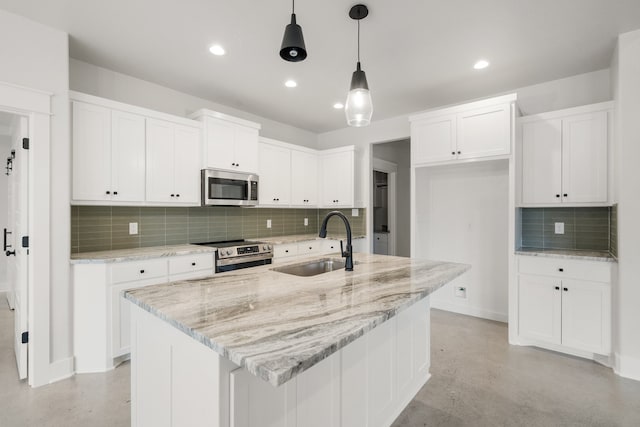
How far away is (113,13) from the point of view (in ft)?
7.04

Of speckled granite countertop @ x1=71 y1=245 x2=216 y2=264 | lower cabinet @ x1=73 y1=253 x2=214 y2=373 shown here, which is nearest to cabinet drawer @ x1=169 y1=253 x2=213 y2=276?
speckled granite countertop @ x1=71 y1=245 x2=216 y2=264

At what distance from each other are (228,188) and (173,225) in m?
0.73

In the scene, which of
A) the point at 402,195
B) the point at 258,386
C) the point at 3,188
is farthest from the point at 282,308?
the point at 3,188

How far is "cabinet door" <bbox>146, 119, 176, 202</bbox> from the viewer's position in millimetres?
3000

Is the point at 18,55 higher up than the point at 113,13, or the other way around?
the point at 113,13

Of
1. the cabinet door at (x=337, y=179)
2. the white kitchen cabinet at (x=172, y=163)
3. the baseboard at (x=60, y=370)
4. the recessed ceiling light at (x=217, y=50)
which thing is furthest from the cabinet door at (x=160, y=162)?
the cabinet door at (x=337, y=179)

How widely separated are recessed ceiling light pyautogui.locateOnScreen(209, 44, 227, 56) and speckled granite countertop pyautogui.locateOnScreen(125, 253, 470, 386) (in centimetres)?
189

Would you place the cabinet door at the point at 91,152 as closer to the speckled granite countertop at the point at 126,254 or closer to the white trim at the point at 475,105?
the speckled granite countertop at the point at 126,254

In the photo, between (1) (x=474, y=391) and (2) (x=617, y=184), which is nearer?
(1) (x=474, y=391)

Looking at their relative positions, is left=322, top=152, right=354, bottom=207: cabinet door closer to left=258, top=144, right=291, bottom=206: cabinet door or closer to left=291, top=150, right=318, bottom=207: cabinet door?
left=291, top=150, right=318, bottom=207: cabinet door

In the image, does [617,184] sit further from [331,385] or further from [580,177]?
[331,385]

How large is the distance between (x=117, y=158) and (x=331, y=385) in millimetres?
2677

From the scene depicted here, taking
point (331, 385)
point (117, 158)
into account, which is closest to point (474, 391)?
point (331, 385)

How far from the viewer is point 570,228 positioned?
3.18 metres
